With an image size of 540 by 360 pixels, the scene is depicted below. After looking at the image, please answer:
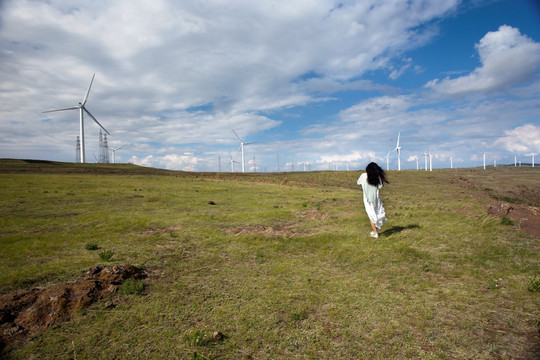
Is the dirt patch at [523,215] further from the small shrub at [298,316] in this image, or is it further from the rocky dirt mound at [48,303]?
the rocky dirt mound at [48,303]

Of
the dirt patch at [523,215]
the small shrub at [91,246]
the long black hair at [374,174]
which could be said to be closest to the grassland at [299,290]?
the small shrub at [91,246]

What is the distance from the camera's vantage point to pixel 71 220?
18.3 meters

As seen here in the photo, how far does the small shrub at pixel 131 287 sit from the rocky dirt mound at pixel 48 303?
0.25 meters

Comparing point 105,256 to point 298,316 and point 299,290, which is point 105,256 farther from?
point 298,316

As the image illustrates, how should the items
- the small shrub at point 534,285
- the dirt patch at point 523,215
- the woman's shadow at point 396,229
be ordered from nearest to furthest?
the small shrub at point 534,285 < the dirt patch at point 523,215 < the woman's shadow at point 396,229

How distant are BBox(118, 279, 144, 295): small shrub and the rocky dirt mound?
0.81 feet

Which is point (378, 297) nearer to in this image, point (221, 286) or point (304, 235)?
point (221, 286)

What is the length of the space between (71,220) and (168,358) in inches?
690

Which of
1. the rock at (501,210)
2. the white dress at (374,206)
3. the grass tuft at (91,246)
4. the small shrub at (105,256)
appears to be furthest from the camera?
the rock at (501,210)

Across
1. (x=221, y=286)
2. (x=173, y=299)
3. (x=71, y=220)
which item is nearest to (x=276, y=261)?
(x=221, y=286)

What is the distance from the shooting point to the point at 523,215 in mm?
14555

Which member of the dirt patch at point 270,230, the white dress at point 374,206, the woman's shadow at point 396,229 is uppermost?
the white dress at point 374,206

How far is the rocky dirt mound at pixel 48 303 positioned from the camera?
20.6ft

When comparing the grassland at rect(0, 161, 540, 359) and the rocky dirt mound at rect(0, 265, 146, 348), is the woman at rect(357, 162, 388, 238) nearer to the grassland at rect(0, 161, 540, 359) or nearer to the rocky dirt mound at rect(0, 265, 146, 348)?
the grassland at rect(0, 161, 540, 359)
